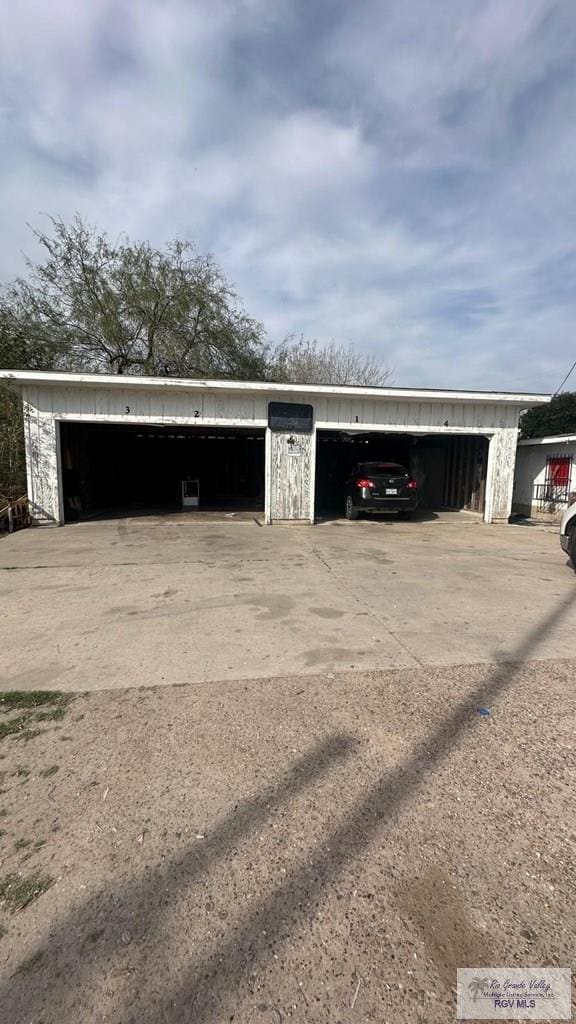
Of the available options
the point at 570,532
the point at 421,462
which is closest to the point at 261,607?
the point at 570,532

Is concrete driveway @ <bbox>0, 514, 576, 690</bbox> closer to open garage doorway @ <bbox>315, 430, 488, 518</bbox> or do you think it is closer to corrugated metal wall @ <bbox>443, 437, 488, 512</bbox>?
corrugated metal wall @ <bbox>443, 437, 488, 512</bbox>

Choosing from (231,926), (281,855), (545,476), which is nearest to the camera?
(231,926)

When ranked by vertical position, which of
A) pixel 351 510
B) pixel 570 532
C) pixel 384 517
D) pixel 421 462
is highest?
pixel 421 462

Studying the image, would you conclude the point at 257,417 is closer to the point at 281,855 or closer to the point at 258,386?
the point at 258,386

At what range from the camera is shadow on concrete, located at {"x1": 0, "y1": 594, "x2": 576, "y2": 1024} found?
1.37 m

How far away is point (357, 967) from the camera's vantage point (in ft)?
4.86

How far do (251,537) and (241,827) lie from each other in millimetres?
7676

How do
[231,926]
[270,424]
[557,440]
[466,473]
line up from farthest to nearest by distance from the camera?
1. [466,473]
2. [557,440]
3. [270,424]
4. [231,926]

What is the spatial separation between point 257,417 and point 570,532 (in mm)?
7062

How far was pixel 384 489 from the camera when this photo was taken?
11617 mm

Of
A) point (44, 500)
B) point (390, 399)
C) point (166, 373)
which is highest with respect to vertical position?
point (166, 373)

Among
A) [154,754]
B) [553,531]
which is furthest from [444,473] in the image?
[154,754]

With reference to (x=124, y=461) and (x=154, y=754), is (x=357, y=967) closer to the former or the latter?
(x=154, y=754)

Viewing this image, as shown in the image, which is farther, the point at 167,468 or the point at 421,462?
the point at 167,468
